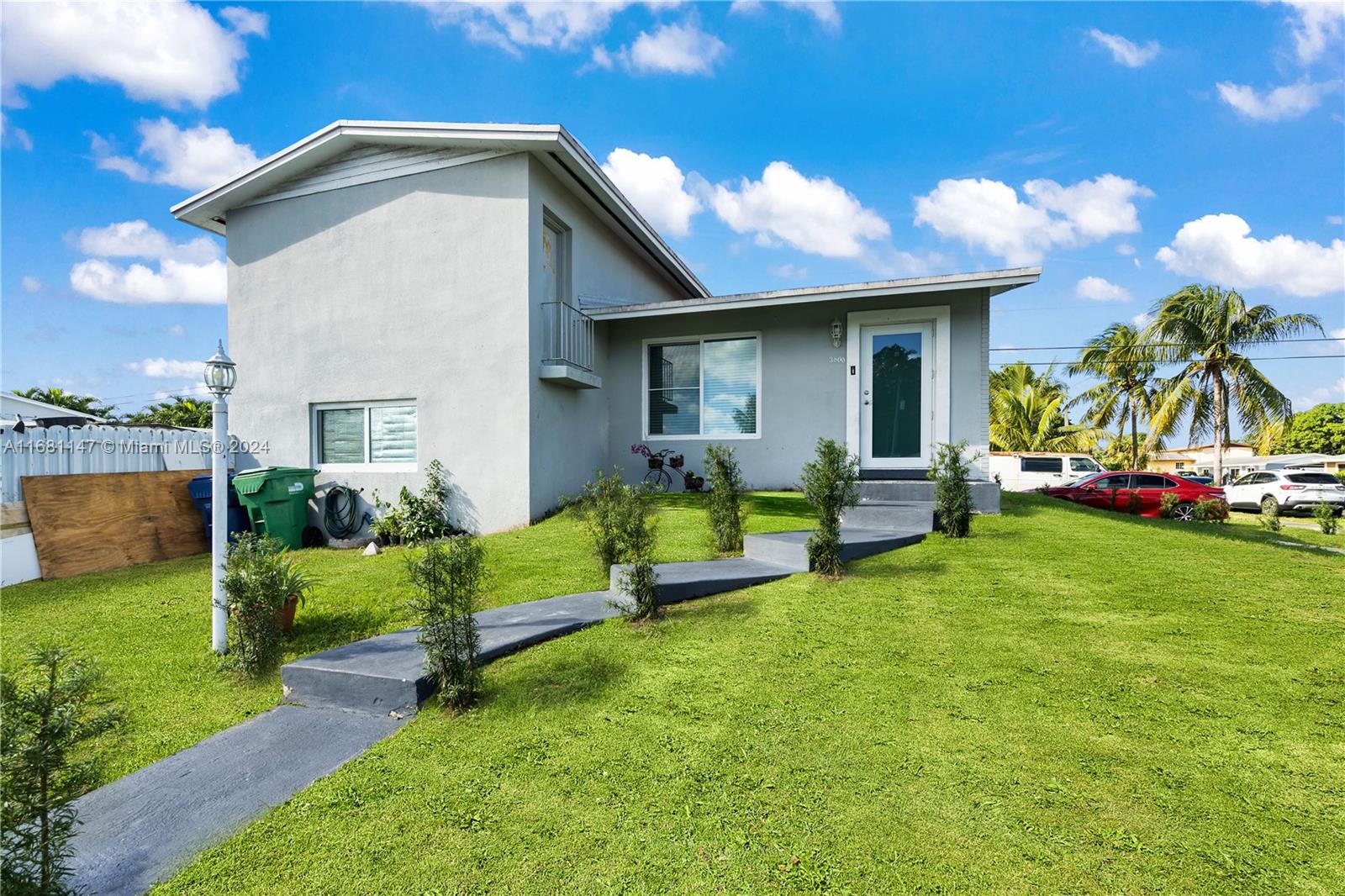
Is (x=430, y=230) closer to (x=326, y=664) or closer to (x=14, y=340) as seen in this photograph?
(x=14, y=340)

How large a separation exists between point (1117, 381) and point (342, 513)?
27147 mm

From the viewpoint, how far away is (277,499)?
26.9ft

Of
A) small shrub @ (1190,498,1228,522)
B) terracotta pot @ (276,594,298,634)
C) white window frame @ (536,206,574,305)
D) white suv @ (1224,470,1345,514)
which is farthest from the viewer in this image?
white suv @ (1224,470,1345,514)

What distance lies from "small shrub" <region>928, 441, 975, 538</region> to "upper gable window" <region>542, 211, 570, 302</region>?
238 inches

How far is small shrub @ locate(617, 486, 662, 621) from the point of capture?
4.07m

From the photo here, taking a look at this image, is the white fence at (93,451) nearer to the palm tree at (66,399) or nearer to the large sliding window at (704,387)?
→ the large sliding window at (704,387)

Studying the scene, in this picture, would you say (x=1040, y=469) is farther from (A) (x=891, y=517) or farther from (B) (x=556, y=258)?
(B) (x=556, y=258)

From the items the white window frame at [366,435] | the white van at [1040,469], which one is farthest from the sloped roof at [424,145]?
the white van at [1040,469]

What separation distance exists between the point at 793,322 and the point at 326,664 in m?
8.14

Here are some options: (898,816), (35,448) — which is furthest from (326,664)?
(35,448)

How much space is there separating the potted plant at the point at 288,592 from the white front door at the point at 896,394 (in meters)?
7.32

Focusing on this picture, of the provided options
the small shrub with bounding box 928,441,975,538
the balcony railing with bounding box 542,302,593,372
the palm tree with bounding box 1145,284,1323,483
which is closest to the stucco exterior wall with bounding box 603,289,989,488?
the balcony railing with bounding box 542,302,593,372

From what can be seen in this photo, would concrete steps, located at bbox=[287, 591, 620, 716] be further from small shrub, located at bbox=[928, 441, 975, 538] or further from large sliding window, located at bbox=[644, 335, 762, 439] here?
large sliding window, located at bbox=[644, 335, 762, 439]

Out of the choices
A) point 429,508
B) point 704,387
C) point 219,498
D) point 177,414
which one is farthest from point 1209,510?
point 177,414
